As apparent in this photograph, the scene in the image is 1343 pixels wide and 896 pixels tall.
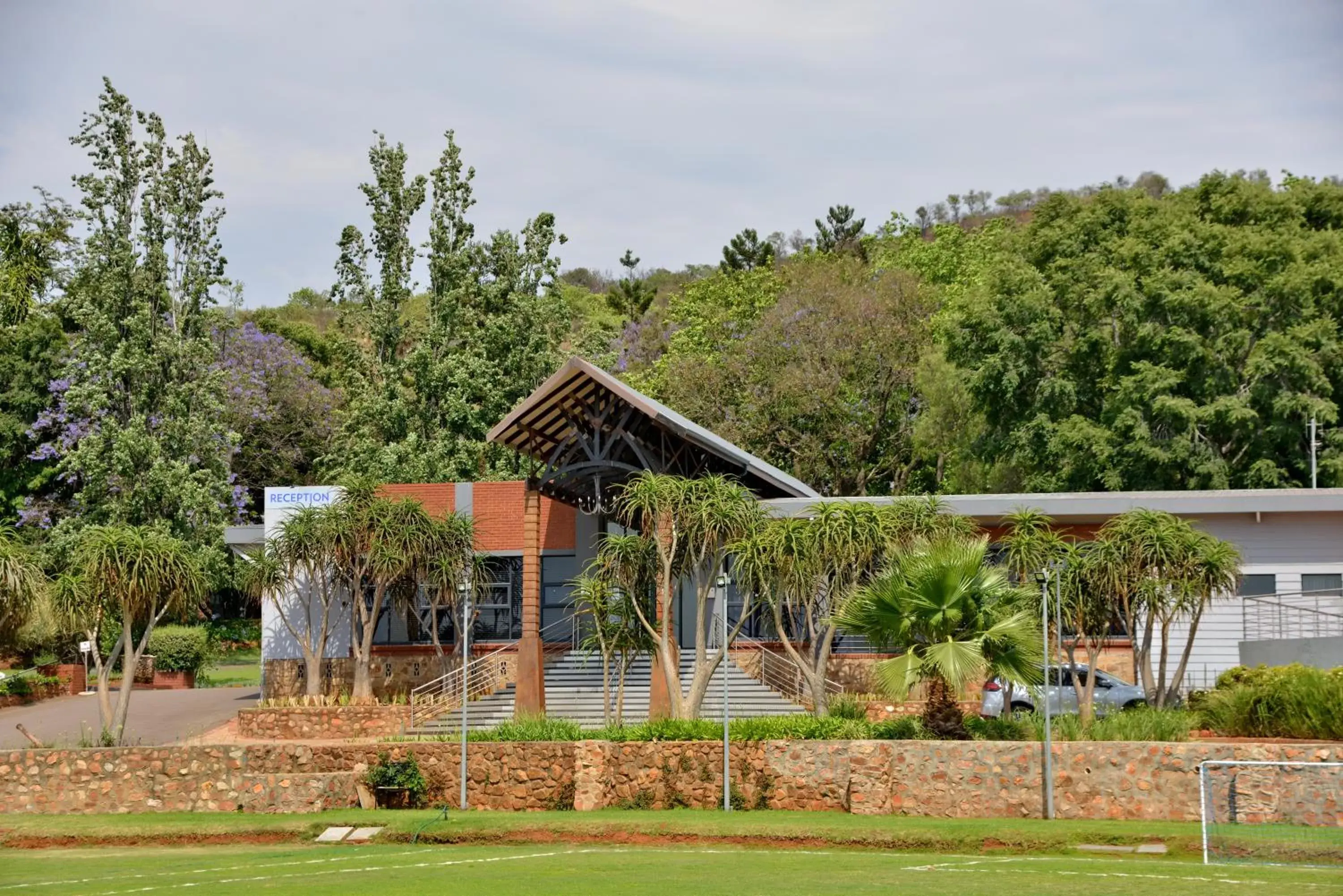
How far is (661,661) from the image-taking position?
3073 cm

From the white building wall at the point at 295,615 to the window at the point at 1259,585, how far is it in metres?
20.6

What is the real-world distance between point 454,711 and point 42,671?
15.0 metres

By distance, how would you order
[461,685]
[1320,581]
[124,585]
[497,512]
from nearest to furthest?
[124,585]
[1320,581]
[461,685]
[497,512]

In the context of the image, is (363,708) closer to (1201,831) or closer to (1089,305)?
(1201,831)

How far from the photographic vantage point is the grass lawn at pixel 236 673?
45.7m

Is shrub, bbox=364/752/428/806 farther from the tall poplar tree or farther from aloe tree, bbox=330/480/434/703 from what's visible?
the tall poplar tree

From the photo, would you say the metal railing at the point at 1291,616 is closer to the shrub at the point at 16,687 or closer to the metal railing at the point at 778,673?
the metal railing at the point at 778,673

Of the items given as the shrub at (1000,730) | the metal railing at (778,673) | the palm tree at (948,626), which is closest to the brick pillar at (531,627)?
the metal railing at (778,673)

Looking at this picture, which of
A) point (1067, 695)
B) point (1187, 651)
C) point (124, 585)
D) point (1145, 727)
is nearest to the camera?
point (1145, 727)

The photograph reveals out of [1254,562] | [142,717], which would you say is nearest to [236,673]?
[142,717]

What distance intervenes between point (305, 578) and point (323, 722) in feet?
16.8

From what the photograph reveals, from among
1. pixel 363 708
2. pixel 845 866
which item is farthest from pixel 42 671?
pixel 845 866

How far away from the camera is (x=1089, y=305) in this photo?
149ft

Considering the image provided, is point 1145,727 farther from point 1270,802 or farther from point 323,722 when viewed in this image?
point 323,722
